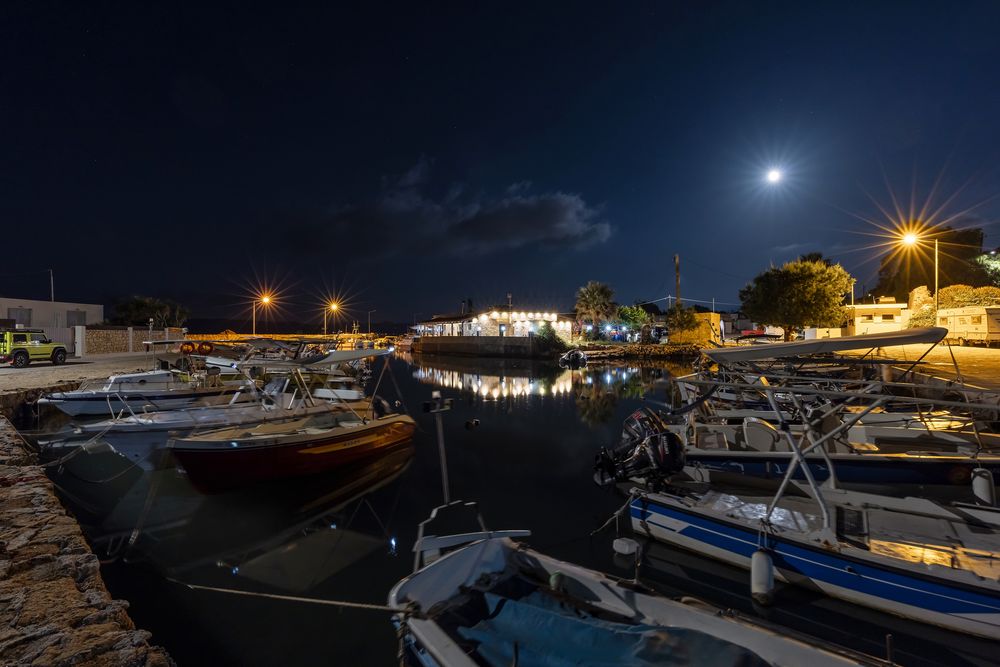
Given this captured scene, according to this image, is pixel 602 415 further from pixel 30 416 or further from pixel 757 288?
pixel 757 288

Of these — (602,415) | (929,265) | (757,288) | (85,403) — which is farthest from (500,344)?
(929,265)

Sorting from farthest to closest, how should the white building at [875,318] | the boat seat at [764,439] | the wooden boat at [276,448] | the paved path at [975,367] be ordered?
1. the white building at [875,318]
2. the paved path at [975,367]
3. the boat seat at [764,439]
4. the wooden boat at [276,448]

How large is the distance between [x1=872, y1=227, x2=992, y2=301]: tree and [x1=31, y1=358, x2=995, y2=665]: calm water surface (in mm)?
64964

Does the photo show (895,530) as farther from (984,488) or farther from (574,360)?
(574,360)

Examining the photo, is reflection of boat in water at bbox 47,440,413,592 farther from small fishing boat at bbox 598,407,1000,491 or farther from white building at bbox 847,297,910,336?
white building at bbox 847,297,910,336

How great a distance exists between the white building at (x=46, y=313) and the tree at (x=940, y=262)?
100 meters

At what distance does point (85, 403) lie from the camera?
658 inches

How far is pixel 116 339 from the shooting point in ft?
135

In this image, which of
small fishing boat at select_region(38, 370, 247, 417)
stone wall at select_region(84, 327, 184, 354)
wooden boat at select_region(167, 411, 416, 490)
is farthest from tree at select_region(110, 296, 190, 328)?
wooden boat at select_region(167, 411, 416, 490)

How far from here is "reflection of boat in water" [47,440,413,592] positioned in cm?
751

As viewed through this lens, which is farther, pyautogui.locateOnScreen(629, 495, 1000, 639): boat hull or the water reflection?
the water reflection

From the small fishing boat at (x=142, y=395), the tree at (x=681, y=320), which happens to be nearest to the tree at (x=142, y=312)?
the small fishing boat at (x=142, y=395)

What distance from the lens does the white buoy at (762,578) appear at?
5763mm

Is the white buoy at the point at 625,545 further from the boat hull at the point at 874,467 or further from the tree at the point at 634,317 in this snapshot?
the tree at the point at 634,317
